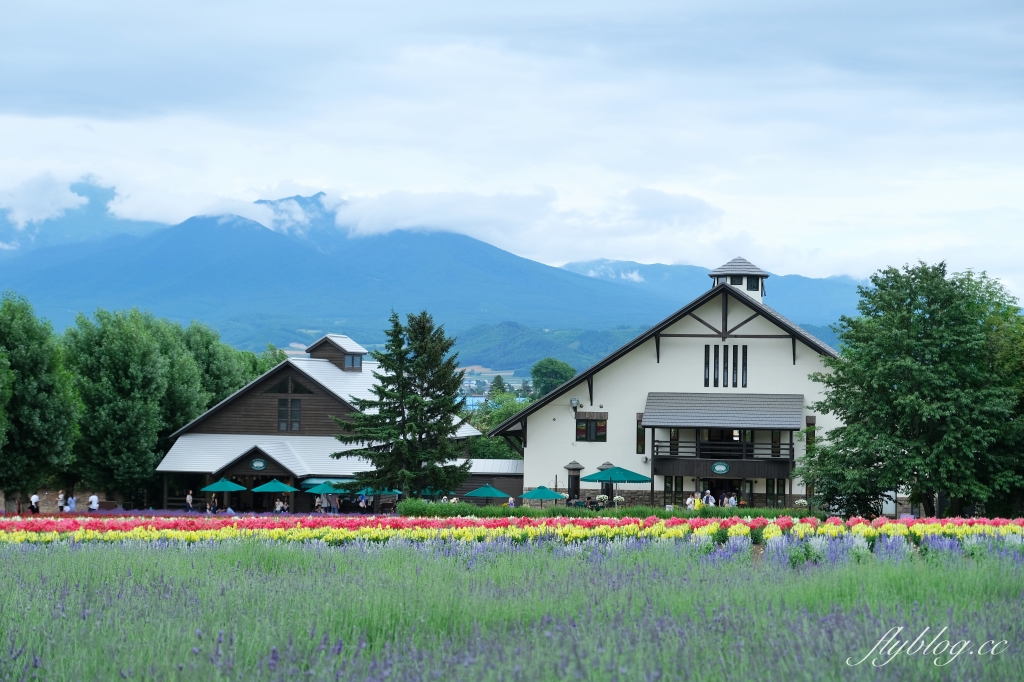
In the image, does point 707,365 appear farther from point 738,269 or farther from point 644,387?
point 738,269

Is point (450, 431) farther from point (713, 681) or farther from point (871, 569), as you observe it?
point (713, 681)

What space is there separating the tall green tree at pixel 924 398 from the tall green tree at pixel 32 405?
29.9 metres

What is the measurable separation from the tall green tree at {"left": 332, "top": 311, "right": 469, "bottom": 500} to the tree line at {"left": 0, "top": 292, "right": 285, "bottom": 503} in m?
12.4

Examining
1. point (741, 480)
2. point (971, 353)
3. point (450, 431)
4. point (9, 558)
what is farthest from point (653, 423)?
point (9, 558)

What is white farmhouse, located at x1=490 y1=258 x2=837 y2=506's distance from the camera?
4719 centimetres

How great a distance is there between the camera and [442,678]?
7.59 meters

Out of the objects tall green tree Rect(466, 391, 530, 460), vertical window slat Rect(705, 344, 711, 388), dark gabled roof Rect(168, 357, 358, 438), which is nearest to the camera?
vertical window slat Rect(705, 344, 711, 388)

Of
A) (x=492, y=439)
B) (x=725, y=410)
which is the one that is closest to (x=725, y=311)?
(x=725, y=410)

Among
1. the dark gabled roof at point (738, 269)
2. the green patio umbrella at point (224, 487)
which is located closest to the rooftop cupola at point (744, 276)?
the dark gabled roof at point (738, 269)

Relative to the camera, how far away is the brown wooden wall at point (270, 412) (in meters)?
55.5

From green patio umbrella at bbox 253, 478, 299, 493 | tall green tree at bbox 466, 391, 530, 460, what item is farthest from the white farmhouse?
green patio umbrella at bbox 253, 478, 299, 493

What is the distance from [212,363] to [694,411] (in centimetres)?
3210

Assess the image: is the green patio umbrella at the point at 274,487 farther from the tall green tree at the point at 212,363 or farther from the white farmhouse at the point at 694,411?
the tall green tree at the point at 212,363

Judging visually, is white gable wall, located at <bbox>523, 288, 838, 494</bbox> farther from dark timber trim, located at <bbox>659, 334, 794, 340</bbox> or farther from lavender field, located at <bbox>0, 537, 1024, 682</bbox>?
lavender field, located at <bbox>0, 537, 1024, 682</bbox>
